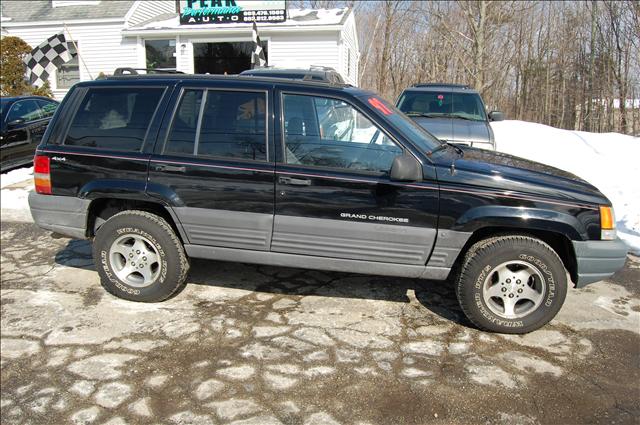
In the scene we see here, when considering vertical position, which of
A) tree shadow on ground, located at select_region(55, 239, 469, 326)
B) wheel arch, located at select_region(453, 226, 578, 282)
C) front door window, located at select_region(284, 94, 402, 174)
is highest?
front door window, located at select_region(284, 94, 402, 174)

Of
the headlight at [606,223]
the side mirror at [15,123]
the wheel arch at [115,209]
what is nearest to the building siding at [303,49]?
the side mirror at [15,123]

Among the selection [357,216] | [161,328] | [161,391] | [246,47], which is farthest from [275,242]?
[246,47]

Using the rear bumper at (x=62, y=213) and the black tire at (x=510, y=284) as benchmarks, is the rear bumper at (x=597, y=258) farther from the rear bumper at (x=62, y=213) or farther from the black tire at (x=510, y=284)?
the rear bumper at (x=62, y=213)

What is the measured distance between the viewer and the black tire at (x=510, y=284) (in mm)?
3672

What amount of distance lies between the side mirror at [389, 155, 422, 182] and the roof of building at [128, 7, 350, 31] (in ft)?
46.7

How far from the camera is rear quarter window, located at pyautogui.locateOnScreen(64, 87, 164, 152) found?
415 centimetres

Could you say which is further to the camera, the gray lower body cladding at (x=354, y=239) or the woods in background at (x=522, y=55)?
the woods in background at (x=522, y=55)

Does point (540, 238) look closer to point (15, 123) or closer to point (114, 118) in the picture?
point (114, 118)

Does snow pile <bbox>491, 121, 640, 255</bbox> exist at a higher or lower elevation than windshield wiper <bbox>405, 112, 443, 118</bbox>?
lower

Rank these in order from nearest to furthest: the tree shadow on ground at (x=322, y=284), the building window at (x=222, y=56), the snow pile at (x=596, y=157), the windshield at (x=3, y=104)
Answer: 1. the tree shadow on ground at (x=322, y=284)
2. the snow pile at (x=596, y=157)
3. the windshield at (x=3, y=104)
4. the building window at (x=222, y=56)

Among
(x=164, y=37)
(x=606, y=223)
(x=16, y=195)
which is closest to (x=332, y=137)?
(x=606, y=223)

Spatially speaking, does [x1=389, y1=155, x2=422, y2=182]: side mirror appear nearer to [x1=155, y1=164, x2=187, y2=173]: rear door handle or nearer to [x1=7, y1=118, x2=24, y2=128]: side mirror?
[x1=155, y1=164, x2=187, y2=173]: rear door handle

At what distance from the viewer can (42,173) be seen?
4.34m

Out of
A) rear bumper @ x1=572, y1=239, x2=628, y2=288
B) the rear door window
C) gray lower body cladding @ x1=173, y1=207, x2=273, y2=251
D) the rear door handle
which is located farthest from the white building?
rear bumper @ x1=572, y1=239, x2=628, y2=288
